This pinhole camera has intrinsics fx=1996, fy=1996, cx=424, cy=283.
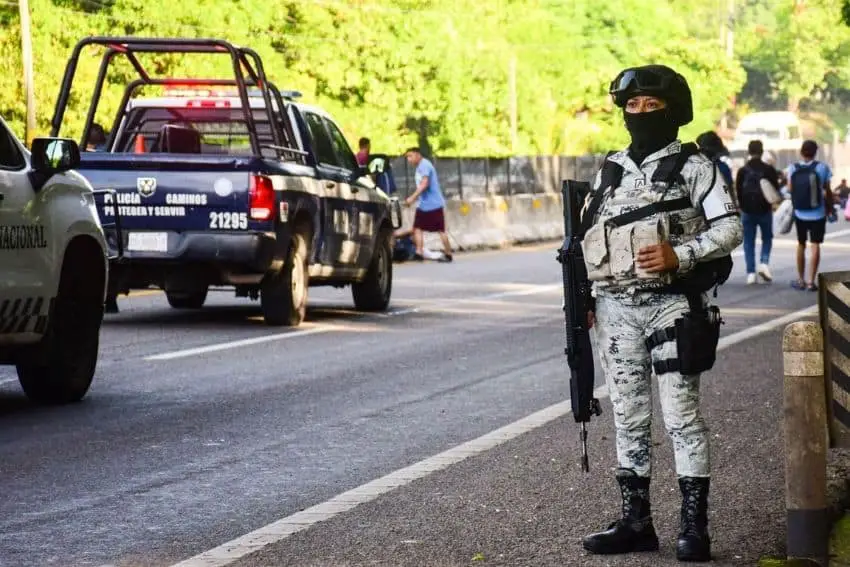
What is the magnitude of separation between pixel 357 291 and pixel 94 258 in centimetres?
772

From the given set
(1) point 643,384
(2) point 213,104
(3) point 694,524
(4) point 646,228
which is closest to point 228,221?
(2) point 213,104

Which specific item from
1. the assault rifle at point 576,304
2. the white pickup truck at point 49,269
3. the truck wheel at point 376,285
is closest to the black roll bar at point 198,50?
the truck wheel at point 376,285

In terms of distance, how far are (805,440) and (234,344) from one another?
9442 millimetres

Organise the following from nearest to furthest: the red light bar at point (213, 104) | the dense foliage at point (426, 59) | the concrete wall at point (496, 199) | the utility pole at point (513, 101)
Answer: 1. the red light bar at point (213, 104)
2. the concrete wall at point (496, 199)
3. the dense foliage at point (426, 59)
4. the utility pole at point (513, 101)

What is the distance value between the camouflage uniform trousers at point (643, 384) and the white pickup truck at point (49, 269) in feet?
14.9

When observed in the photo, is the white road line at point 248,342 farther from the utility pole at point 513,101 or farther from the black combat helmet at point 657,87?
the utility pole at point 513,101

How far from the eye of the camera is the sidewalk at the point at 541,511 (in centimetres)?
700

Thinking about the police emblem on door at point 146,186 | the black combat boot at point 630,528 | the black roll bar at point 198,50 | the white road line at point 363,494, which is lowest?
the white road line at point 363,494

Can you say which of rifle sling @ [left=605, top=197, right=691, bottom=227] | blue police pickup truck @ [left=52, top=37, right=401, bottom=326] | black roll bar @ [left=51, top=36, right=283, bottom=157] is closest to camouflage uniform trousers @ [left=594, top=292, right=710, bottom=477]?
rifle sling @ [left=605, top=197, right=691, bottom=227]

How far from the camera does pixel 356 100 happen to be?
5672 centimetres

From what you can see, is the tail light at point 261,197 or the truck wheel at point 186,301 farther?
the truck wheel at point 186,301

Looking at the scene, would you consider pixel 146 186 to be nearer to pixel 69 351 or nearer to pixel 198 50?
pixel 198 50

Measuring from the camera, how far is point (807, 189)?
22.0 metres

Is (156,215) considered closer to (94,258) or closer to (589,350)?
(94,258)
